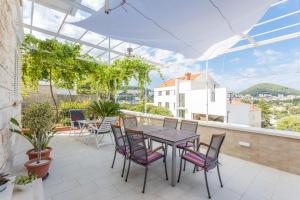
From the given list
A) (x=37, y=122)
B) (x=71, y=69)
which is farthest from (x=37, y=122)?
(x=71, y=69)

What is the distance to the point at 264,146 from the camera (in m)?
4.01

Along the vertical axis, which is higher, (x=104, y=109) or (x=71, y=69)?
(x=71, y=69)

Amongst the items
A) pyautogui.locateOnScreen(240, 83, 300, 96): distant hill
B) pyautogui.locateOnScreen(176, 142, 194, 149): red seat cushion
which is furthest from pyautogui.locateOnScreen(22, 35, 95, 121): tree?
pyautogui.locateOnScreen(240, 83, 300, 96): distant hill

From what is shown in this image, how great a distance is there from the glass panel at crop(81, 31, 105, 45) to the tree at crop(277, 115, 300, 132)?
671cm

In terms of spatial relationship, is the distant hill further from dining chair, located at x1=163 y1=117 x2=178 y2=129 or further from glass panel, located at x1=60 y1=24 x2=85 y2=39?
glass panel, located at x1=60 y1=24 x2=85 y2=39

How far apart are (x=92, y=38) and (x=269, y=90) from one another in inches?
262

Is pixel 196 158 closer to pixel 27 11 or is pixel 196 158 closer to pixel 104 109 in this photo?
pixel 104 109

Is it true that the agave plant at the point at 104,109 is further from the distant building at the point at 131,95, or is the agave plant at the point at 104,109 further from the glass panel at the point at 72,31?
the glass panel at the point at 72,31

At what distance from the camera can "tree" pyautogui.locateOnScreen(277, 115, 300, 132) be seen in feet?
12.8

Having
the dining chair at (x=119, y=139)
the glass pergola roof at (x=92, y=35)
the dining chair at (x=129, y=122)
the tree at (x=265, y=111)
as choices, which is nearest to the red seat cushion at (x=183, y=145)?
the dining chair at (x=119, y=139)

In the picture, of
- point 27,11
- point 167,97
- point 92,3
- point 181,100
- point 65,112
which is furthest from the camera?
point 167,97

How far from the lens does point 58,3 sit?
4539mm

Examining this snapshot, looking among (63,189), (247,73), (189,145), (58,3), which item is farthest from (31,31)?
(247,73)

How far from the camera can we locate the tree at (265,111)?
4383 mm
